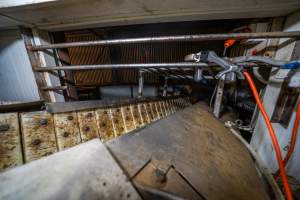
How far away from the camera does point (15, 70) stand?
1.09 m

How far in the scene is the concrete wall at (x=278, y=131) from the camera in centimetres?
64

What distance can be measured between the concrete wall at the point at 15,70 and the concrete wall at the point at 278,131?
1.91 m

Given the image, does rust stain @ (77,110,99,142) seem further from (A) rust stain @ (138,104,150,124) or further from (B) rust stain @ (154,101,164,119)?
(B) rust stain @ (154,101,164,119)

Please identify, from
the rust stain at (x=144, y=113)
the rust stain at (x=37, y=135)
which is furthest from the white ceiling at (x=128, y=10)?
the rust stain at (x=144, y=113)

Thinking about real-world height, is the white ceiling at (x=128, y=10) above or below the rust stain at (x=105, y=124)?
above

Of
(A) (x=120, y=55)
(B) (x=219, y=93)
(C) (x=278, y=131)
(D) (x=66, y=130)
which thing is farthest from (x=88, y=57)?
(C) (x=278, y=131)

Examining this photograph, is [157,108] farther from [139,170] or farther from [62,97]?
[62,97]

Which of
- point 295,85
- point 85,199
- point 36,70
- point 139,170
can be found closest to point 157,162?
point 139,170

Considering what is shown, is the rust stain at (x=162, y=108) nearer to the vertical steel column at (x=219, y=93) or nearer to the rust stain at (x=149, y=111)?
the rust stain at (x=149, y=111)

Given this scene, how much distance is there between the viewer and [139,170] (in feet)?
1.20

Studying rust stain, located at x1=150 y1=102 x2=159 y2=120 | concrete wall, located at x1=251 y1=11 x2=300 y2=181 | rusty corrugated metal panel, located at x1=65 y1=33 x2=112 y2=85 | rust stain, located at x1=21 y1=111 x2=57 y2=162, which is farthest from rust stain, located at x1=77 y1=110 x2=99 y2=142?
rusty corrugated metal panel, located at x1=65 y1=33 x2=112 y2=85

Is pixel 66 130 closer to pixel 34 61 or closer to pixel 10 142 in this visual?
pixel 10 142

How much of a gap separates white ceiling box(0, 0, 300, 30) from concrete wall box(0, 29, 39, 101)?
0.20m

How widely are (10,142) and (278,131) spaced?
1.39 m
